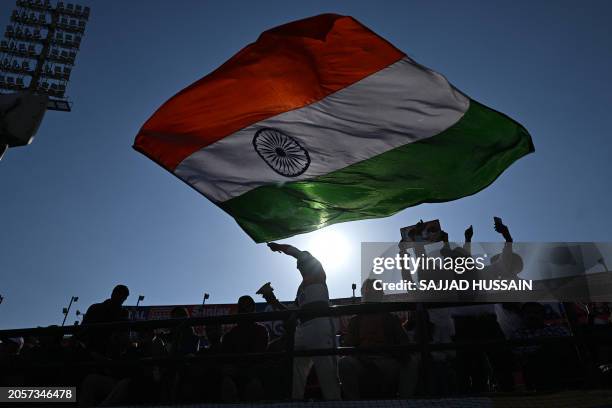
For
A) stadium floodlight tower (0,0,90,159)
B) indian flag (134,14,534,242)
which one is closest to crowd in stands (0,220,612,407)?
indian flag (134,14,534,242)

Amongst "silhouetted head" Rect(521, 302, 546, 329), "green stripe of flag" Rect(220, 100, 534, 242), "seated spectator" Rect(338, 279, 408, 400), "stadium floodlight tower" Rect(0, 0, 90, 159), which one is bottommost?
"seated spectator" Rect(338, 279, 408, 400)

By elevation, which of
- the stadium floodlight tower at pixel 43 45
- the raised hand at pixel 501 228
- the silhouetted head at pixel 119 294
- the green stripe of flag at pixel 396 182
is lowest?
the silhouetted head at pixel 119 294

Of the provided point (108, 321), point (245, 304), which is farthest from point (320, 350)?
point (108, 321)

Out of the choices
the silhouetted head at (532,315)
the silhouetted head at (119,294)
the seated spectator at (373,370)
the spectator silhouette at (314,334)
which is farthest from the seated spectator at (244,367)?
the silhouetted head at (532,315)

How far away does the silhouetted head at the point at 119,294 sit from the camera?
17.8ft

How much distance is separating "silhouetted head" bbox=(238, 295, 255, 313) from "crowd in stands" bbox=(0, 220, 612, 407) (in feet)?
1.27

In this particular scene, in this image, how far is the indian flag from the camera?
496 cm

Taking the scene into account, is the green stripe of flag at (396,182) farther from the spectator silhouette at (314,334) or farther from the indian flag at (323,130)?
the spectator silhouette at (314,334)

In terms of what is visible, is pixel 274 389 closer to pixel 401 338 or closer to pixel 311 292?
pixel 311 292

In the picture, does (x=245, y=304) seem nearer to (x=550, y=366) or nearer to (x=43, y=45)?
(x=550, y=366)

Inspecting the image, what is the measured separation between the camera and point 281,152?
17.3 feet

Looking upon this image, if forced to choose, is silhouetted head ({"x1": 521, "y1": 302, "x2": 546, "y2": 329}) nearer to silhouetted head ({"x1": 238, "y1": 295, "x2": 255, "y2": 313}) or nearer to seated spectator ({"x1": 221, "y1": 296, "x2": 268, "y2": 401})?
seated spectator ({"x1": 221, "y1": 296, "x2": 268, "y2": 401})

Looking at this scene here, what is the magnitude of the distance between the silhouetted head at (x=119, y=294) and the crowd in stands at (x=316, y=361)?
12 mm

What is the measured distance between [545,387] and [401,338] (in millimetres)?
1281
